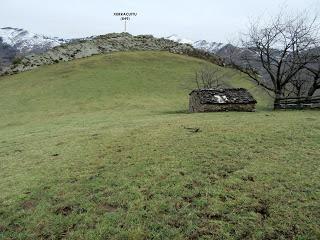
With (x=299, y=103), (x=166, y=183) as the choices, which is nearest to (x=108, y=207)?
(x=166, y=183)

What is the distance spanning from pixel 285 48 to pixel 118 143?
72.2ft

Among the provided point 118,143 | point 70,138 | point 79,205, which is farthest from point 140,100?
point 79,205

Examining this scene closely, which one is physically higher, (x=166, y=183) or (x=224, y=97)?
(x=224, y=97)

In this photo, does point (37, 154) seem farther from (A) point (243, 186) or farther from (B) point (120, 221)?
(A) point (243, 186)

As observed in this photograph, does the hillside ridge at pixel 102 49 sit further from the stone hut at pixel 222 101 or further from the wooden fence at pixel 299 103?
the wooden fence at pixel 299 103

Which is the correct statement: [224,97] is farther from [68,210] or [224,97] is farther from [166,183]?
[68,210]

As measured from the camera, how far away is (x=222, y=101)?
29.5 meters

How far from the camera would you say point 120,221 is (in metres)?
8.37

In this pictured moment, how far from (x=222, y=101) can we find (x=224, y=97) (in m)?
0.78

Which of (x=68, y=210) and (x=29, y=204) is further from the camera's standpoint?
(x=29, y=204)

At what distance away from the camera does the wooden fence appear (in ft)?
94.5

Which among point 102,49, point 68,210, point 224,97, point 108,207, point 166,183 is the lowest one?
Answer: point 68,210

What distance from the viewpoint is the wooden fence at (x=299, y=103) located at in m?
28.8

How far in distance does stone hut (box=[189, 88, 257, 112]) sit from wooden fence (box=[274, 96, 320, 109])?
293cm
